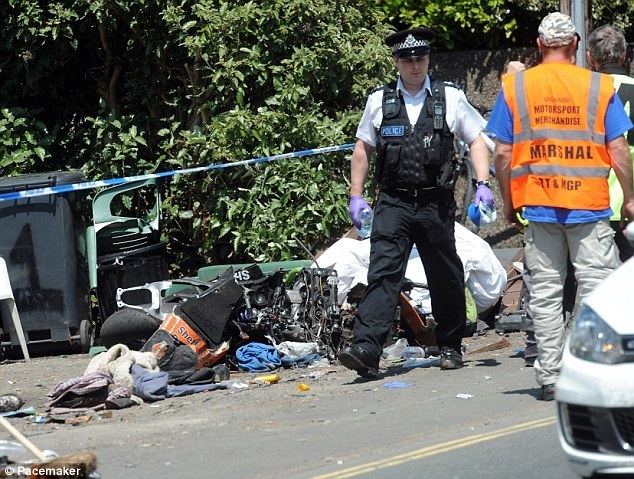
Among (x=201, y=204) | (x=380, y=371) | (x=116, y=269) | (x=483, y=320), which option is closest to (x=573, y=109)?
(x=380, y=371)

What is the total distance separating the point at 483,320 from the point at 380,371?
2.08 metres

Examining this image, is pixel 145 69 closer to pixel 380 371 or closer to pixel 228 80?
pixel 228 80

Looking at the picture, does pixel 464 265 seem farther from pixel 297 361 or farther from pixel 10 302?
pixel 10 302

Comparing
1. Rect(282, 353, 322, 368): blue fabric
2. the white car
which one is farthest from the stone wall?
the white car

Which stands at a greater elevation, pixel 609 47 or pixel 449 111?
pixel 609 47

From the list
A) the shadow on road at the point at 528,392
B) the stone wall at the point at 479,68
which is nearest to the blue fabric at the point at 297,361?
the shadow on road at the point at 528,392

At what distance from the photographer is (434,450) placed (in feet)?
21.3

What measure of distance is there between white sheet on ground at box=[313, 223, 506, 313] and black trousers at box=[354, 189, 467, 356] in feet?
4.91

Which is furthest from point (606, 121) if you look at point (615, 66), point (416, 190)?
point (416, 190)

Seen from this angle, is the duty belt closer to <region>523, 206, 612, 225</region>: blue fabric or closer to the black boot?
the black boot

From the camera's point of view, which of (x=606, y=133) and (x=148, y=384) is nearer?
(x=606, y=133)

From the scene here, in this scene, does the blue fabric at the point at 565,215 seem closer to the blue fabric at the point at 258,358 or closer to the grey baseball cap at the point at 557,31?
the grey baseball cap at the point at 557,31

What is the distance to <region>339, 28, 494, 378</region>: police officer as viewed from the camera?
8453mm

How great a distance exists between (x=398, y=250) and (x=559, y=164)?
1.53 meters
